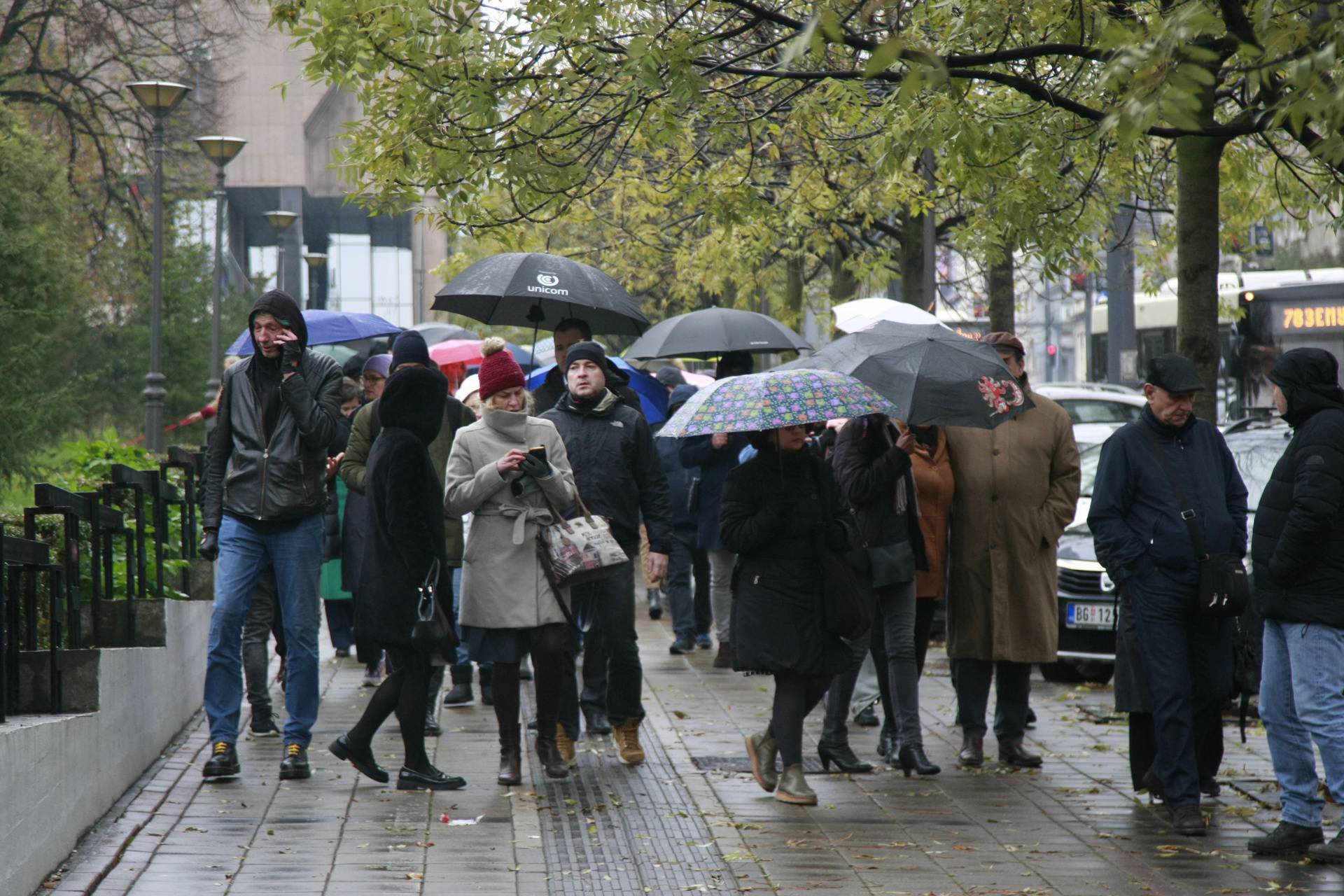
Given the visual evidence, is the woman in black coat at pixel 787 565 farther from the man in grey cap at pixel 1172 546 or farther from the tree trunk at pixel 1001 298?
the tree trunk at pixel 1001 298

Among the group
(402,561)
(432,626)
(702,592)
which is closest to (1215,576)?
(432,626)

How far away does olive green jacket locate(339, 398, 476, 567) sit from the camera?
30.4ft

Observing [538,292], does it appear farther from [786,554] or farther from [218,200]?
[218,200]

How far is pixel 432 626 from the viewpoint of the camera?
7590 mm

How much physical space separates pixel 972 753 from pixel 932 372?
76.4 inches

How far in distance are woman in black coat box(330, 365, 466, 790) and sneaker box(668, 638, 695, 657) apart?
5.20 metres

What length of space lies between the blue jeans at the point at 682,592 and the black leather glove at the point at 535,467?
520 centimetres

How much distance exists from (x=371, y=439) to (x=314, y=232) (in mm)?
67032

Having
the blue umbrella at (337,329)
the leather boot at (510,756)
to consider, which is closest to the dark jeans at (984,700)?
the leather boot at (510,756)

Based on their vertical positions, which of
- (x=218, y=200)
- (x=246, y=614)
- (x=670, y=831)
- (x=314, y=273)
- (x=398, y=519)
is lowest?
(x=670, y=831)

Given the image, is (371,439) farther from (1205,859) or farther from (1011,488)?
(1205,859)

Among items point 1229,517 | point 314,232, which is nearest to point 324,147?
point 314,232

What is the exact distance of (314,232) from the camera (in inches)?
2928

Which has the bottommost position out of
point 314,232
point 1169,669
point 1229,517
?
point 1169,669
